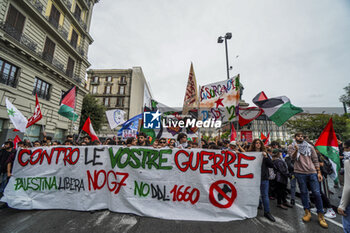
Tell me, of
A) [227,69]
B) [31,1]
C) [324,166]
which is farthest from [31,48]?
[324,166]

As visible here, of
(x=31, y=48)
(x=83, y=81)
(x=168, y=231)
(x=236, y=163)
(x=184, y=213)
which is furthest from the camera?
(x=83, y=81)

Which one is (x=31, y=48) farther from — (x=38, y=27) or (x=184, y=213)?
(x=184, y=213)

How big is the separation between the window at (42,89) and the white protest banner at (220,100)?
13.8 metres

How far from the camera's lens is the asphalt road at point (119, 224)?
2.87 metres

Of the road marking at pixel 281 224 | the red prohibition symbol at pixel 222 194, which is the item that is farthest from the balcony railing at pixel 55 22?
the road marking at pixel 281 224

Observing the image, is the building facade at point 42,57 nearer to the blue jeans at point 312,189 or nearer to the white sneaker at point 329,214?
the blue jeans at point 312,189

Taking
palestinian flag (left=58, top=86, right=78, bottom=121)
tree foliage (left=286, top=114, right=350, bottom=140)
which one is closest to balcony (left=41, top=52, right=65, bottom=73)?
palestinian flag (left=58, top=86, right=78, bottom=121)

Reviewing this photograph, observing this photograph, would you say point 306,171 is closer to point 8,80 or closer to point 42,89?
point 8,80

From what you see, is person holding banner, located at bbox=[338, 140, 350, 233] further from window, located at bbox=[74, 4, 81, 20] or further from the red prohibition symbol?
window, located at bbox=[74, 4, 81, 20]

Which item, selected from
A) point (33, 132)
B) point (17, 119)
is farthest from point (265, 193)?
point (33, 132)

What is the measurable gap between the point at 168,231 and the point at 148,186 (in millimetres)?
1020

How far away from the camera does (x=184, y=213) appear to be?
11.0 feet

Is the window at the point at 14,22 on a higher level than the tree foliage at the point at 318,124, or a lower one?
higher

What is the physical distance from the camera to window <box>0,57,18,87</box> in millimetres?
10432
